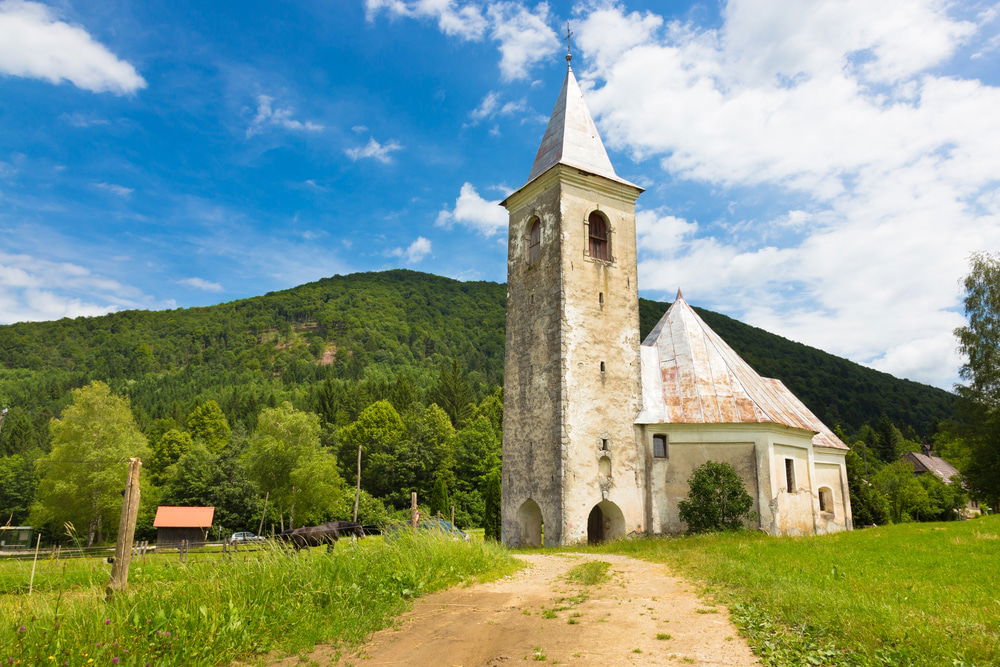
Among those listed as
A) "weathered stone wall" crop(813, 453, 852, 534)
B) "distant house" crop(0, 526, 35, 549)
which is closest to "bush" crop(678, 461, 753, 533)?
"weathered stone wall" crop(813, 453, 852, 534)

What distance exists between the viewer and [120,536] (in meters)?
9.10

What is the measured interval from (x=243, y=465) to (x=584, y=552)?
1410 inches

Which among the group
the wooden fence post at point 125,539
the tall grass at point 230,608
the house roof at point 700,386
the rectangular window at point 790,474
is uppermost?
the house roof at point 700,386

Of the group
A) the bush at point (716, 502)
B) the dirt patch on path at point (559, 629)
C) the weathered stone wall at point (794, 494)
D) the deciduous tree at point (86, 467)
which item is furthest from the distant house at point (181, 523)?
the dirt patch on path at point (559, 629)

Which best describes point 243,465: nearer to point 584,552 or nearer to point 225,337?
point 584,552

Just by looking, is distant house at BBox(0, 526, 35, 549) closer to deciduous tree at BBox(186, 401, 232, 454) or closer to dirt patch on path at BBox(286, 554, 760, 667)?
deciduous tree at BBox(186, 401, 232, 454)

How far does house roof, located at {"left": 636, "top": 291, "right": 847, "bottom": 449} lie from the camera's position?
2259cm

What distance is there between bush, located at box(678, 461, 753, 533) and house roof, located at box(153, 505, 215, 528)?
3457cm

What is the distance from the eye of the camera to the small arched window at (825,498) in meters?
25.7

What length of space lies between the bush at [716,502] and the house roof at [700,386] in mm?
2008

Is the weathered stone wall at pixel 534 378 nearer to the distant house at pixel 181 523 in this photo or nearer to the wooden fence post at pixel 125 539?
the wooden fence post at pixel 125 539

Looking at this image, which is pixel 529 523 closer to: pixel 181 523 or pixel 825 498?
pixel 825 498

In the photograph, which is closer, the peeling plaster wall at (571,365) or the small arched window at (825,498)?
the peeling plaster wall at (571,365)

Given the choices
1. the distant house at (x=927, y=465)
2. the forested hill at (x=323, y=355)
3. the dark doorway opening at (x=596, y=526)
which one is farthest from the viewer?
the forested hill at (x=323, y=355)
